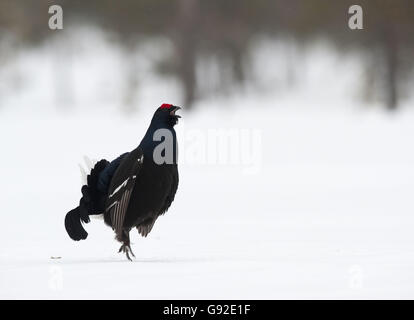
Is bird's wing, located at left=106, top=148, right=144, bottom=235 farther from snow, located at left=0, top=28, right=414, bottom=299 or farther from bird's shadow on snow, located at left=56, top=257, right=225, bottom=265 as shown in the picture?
snow, located at left=0, top=28, right=414, bottom=299

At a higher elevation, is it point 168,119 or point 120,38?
point 120,38

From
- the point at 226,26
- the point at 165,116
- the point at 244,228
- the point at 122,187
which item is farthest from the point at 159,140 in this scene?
the point at 226,26

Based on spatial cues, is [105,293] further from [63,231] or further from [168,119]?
[63,231]

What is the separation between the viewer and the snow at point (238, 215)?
4734 millimetres

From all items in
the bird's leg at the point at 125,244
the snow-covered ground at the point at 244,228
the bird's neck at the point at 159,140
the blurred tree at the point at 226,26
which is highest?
the blurred tree at the point at 226,26

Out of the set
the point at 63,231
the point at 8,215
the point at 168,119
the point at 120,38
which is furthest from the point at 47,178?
the point at 120,38

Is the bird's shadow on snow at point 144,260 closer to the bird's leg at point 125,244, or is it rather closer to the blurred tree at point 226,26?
the bird's leg at point 125,244

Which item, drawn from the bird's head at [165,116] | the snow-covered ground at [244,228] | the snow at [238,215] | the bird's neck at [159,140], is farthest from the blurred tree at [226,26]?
the bird's neck at [159,140]

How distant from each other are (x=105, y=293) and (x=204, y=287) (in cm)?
49

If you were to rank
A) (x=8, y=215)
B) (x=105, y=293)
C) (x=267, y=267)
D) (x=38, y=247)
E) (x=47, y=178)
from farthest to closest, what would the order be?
(x=47, y=178), (x=8, y=215), (x=38, y=247), (x=267, y=267), (x=105, y=293)

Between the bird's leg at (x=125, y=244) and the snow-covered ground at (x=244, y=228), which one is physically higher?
the bird's leg at (x=125, y=244)

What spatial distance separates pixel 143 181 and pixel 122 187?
133mm

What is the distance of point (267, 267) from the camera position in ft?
17.1

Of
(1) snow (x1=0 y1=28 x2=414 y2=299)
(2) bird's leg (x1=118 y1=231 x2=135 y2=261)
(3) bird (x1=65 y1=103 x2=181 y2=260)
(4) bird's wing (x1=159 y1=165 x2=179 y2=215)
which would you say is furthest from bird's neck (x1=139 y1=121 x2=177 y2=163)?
(1) snow (x1=0 y1=28 x2=414 y2=299)
